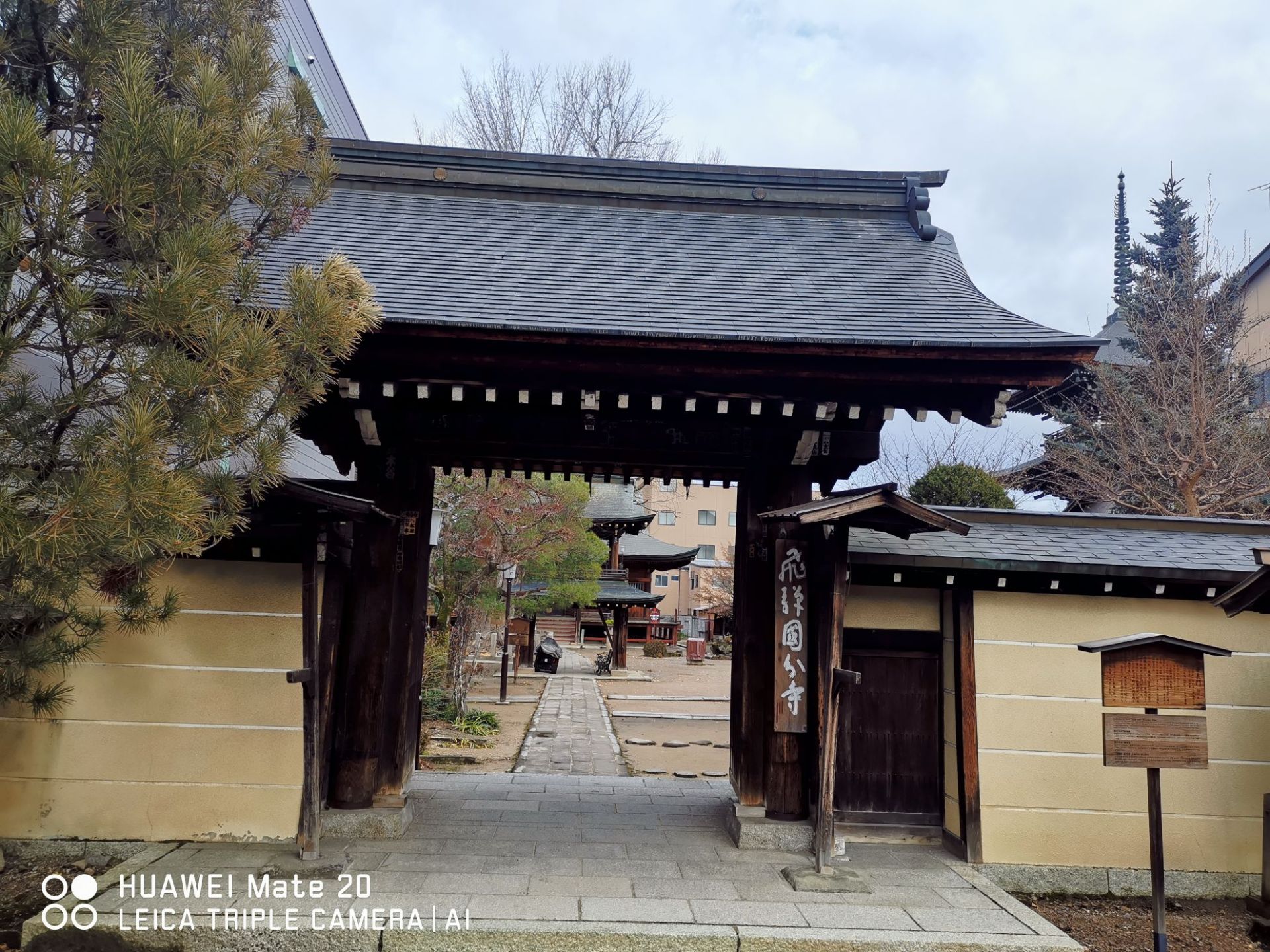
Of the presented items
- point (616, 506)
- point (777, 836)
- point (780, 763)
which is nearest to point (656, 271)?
point (780, 763)

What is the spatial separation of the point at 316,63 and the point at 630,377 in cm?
1136

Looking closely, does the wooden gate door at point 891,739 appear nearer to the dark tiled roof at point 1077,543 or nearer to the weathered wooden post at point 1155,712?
the dark tiled roof at point 1077,543

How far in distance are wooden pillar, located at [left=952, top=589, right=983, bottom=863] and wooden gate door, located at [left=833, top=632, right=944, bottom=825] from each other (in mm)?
301

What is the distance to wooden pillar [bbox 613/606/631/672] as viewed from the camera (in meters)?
25.8

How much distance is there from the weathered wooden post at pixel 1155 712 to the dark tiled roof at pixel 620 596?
21.2 meters

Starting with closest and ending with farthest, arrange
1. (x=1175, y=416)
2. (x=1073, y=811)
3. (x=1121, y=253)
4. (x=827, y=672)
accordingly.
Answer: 1. (x=827, y=672)
2. (x=1073, y=811)
3. (x=1175, y=416)
4. (x=1121, y=253)

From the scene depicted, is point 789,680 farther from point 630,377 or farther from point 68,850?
point 68,850

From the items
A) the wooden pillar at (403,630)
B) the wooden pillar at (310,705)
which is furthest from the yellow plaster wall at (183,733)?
the wooden pillar at (403,630)

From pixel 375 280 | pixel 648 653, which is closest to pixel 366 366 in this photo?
pixel 375 280

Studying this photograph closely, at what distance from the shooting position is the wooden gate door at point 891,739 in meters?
5.94

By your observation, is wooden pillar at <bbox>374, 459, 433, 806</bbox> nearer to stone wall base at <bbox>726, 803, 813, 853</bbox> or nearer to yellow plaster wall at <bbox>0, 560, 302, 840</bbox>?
yellow plaster wall at <bbox>0, 560, 302, 840</bbox>

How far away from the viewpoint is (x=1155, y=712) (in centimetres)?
446

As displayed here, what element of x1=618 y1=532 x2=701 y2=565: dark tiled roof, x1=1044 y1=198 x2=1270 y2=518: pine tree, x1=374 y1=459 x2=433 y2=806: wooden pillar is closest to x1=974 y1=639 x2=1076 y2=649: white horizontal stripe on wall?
x1=374 y1=459 x2=433 y2=806: wooden pillar

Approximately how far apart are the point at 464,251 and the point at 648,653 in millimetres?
27195
